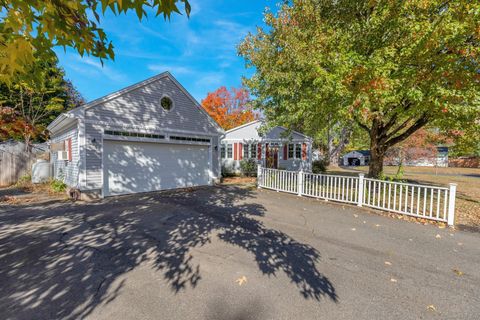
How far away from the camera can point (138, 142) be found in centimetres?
882

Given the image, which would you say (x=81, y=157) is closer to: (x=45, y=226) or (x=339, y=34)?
(x=45, y=226)

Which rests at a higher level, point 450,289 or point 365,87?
point 365,87

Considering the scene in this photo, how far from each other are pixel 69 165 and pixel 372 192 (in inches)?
461

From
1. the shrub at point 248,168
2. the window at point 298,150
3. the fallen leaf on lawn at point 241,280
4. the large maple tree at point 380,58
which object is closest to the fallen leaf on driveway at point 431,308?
the fallen leaf on lawn at point 241,280

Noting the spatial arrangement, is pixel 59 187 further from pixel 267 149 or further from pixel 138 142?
pixel 267 149

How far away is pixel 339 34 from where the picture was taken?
6.89m

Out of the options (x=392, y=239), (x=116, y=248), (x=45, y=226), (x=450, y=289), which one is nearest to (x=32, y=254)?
(x=116, y=248)

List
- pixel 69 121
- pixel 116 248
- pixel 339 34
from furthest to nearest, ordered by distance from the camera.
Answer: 1. pixel 69 121
2. pixel 339 34
3. pixel 116 248

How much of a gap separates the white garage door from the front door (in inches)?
244

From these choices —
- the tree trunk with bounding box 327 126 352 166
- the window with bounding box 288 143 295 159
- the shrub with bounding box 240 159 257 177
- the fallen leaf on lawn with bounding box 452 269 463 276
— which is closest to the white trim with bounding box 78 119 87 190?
the fallen leaf on lawn with bounding box 452 269 463 276

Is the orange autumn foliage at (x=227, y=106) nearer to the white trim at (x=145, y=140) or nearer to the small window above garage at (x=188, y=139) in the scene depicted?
the small window above garage at (x=188, y=139)

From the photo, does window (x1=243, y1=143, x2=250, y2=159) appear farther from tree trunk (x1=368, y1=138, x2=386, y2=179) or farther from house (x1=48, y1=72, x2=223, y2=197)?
tree trunk (x1=368, y1=138, x2=386, y2=179)

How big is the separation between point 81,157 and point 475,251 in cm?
1062

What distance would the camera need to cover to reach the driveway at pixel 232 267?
2.44 meters
